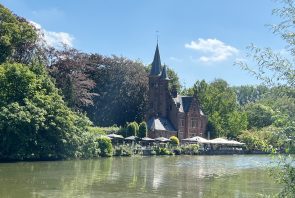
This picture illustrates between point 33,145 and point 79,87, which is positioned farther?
point 79,87

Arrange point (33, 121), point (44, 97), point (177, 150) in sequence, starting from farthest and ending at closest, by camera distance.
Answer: point (177, 150) < point (44, 97) < point (33, 121)

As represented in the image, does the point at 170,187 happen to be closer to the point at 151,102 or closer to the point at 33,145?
the point at 33,145

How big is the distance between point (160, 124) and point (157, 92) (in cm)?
570

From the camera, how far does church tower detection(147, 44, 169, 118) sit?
224 ft

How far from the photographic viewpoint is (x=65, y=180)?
20.4 m

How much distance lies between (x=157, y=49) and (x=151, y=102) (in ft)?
28.0

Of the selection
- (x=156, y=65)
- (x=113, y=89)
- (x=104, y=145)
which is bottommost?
(x=104, y=145)

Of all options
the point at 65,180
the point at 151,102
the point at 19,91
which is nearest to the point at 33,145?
the point at 19,91

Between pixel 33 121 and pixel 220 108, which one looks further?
pixel 220 108

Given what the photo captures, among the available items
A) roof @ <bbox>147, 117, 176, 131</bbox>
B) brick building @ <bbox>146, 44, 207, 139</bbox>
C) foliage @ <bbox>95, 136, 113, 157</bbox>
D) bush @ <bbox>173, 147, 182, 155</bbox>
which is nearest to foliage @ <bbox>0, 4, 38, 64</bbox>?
foliage @ <bbox>95, 136, 113, 157</bbox>

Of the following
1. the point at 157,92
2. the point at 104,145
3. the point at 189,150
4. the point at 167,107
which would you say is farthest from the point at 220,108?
the point at 104,145

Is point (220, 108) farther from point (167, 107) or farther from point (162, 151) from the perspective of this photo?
point (162, 151)

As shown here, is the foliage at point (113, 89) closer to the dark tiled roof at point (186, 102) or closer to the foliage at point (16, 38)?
the dark tiled roof at point (186, 102)

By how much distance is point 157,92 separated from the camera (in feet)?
224
